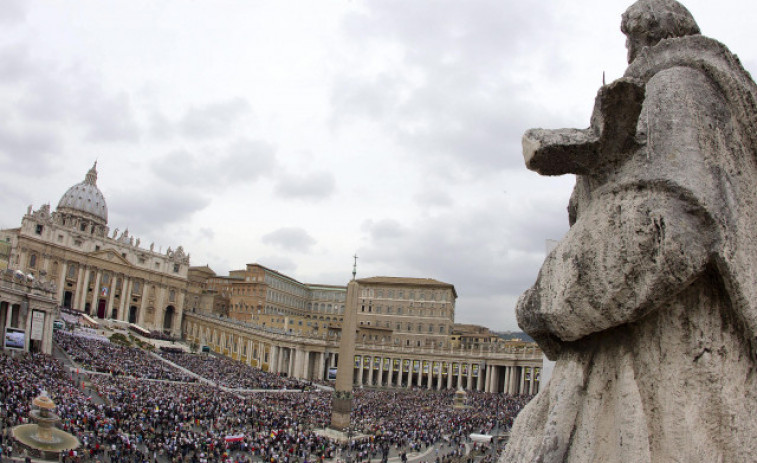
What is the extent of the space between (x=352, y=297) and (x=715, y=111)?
118ft

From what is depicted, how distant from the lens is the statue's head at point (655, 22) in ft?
11.4

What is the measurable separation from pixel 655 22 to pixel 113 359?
1967 inches

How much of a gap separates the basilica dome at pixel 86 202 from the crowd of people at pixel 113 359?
A: 6937cm

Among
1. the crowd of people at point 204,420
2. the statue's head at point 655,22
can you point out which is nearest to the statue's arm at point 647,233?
the statue's head at point 655,22

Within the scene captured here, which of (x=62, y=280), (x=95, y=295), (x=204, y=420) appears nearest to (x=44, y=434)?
(x=204, y=420)

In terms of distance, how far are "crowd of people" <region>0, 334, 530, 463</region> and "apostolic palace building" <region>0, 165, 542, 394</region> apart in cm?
2539

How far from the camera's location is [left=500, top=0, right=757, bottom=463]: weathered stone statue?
2604 mm

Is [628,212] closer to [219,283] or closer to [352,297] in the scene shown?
[352,297]

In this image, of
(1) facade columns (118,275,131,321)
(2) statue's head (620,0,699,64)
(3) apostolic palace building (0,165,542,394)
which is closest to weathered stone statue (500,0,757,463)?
(2) statue's head (620,0,699,64)

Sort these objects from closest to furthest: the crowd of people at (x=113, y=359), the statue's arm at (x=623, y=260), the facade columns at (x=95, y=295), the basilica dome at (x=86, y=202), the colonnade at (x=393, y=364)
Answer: the statue's arm at (x=623, y=260), the crowd of people at (x=113, y=359), the colonnade at (x=393, y=364), the facade columns at (x=95, y=295), the basilica dome at (x=86, y=202)

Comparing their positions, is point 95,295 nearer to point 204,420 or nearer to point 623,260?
point 204,420

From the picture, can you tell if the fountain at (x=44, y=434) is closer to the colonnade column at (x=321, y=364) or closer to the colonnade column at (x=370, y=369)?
the colonnade column at (x=321, y=364)

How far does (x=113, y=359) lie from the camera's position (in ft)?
154

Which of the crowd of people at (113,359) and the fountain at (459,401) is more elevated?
the crowd of people at (113,359)
